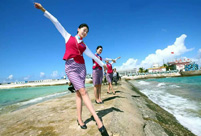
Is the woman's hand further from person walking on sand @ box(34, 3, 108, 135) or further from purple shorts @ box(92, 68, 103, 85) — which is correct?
purple shorts @ box(92, 68, 103, 85)

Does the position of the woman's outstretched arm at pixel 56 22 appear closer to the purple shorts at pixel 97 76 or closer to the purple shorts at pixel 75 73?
the purple shorts at pixel 75 73

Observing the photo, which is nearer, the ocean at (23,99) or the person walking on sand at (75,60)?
the person walking on sand at (75,60)

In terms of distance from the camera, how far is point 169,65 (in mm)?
101500

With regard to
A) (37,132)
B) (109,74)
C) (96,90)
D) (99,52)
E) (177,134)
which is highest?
(99,52)

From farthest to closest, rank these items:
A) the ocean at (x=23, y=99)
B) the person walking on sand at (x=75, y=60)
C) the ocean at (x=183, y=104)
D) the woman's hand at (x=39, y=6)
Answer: the ocean at (x=23, y=99)
the ocean at (x=183, y=104)
the person walking on sand at (x=75, y=60)
the woman's hand at (x=39, y=6)

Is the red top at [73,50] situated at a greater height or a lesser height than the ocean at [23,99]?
greater

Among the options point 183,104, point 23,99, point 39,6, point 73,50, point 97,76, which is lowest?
point 183,104

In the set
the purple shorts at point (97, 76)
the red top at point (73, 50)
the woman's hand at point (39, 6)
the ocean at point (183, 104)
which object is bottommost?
the ocean at point (183, 104)

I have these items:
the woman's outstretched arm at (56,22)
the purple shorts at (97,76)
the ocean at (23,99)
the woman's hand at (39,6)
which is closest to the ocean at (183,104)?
the purple shorts at (97,76)

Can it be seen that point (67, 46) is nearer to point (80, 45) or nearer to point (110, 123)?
point (80, 45)

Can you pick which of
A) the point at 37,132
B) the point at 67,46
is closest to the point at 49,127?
the point at 37,132

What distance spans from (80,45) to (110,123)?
1497mm

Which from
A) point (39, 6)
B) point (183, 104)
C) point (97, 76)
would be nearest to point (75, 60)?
point (39, 6)

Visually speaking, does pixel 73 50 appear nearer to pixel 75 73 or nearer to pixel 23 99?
pixel 75 73
